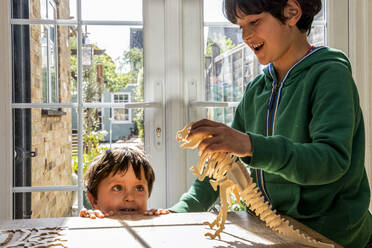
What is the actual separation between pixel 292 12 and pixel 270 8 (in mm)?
68

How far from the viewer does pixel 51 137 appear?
1852 millimetres

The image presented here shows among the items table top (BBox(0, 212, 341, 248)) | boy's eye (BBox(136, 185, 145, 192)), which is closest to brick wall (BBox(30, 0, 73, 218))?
boy's eye (BBox(136, 185, 145, 192))

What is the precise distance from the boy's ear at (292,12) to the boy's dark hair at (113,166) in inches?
26.1

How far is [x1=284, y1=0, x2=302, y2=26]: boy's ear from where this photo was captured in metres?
1.00

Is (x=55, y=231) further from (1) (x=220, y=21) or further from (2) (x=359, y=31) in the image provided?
(2) (x=359, y=31)

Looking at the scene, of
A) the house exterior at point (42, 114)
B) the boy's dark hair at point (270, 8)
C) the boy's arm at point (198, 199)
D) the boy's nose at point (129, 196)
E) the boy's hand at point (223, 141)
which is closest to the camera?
the boy's hand at point (223, 141)

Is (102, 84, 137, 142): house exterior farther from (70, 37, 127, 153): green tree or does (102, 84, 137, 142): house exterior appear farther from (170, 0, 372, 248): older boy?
(170, 0, 372, 248): older boy

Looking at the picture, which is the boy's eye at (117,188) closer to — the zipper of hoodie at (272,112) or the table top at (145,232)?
the table top at (145,232)

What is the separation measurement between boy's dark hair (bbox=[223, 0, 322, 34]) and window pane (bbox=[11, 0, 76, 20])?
107cm

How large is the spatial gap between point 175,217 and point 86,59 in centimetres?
109

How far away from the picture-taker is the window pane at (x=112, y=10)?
1.87 meters

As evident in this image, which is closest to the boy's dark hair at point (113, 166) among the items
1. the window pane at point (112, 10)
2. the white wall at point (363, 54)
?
the window pane at point (112, 10)

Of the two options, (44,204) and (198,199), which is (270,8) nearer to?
(198,199)

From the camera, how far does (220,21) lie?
6.35 feet
